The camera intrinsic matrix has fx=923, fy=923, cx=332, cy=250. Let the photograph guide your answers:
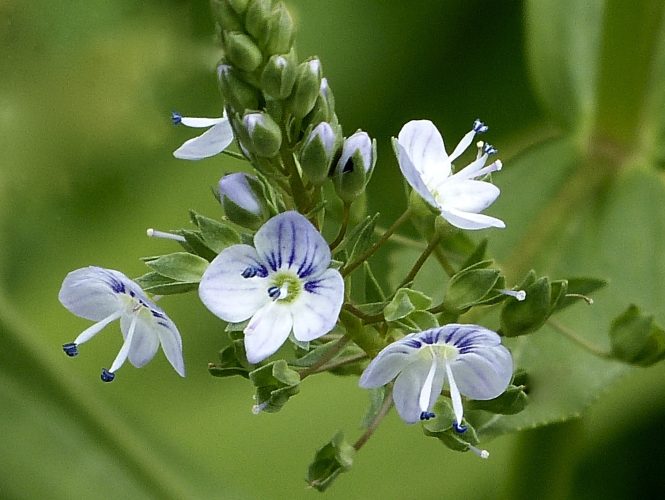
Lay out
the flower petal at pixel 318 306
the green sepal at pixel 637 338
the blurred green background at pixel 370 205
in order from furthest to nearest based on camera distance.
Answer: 1. the blurred green background at pixel 370 205
2. the green sepal at pixel 637 338
3. the flower petal at pixel 318 306

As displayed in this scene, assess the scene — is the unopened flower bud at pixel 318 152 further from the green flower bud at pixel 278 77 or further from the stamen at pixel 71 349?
the stamen at pixel 71 349

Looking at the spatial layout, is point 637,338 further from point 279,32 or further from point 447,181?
point 279,32

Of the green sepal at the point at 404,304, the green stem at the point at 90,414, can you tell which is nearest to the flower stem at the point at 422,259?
the green sepal at the point at 404,304

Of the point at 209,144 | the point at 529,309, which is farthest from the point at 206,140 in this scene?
the point at 529,309

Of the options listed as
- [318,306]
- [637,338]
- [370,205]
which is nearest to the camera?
[318,306]

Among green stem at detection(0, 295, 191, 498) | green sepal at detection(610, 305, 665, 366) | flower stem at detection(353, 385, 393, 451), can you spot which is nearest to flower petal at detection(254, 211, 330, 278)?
flower stem at detection(353, 385, 393, 451)

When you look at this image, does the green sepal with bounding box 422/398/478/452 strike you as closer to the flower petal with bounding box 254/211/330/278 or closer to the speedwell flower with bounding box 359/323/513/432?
the speedwell flower with bounding box 359/323/513/432

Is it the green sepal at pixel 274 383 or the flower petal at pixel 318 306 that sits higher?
the flower petal at pixel 318 306
